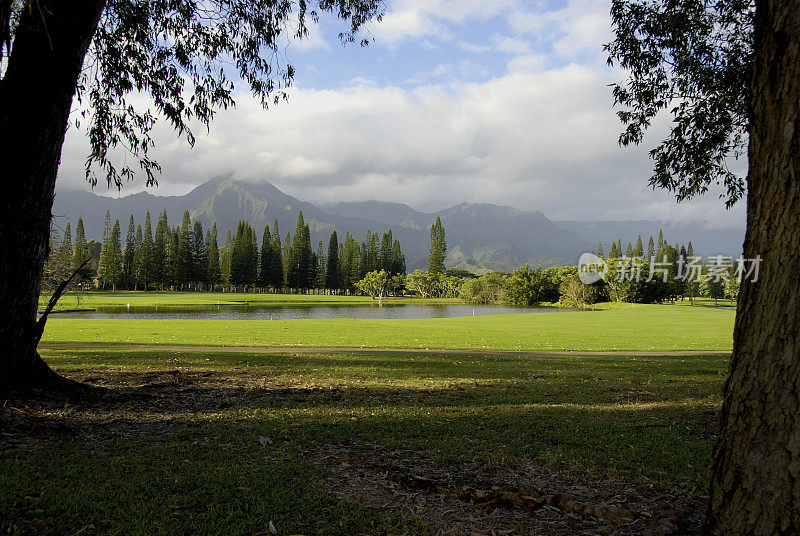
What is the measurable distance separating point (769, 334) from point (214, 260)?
337 feet

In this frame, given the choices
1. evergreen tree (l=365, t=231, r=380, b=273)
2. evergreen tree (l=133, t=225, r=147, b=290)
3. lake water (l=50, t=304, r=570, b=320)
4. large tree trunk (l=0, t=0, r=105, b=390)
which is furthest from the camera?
evergreen tree (l=365, t=231, r=380, b=273)

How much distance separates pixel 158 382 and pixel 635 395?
8.37 metres

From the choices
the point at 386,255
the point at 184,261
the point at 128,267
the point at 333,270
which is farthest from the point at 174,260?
the point at 386,255

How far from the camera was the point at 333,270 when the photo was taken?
Answer: 103875 millimetres

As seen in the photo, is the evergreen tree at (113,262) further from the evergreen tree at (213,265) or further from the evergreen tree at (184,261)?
the evergreen tree at (213,265)

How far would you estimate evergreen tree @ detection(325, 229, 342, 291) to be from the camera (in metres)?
103

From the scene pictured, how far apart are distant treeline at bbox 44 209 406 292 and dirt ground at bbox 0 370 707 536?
85263mm

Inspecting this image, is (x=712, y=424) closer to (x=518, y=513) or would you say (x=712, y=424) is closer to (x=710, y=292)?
(x=518, y=513)

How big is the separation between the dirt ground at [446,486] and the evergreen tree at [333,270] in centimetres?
9733

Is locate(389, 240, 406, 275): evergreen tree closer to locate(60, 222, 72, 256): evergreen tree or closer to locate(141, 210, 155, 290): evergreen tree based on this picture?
locate(141, 210, 155, 290): evergreen tree

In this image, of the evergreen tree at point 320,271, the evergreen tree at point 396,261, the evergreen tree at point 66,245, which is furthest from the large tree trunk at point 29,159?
the evergreen tree at point 396,261

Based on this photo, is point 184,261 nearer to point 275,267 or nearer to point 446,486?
point 275,267

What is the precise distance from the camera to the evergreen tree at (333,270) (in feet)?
338

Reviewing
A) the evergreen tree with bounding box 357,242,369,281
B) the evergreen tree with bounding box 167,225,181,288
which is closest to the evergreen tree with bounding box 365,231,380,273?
the evergreen tree with bounding box 357,242,369,281
